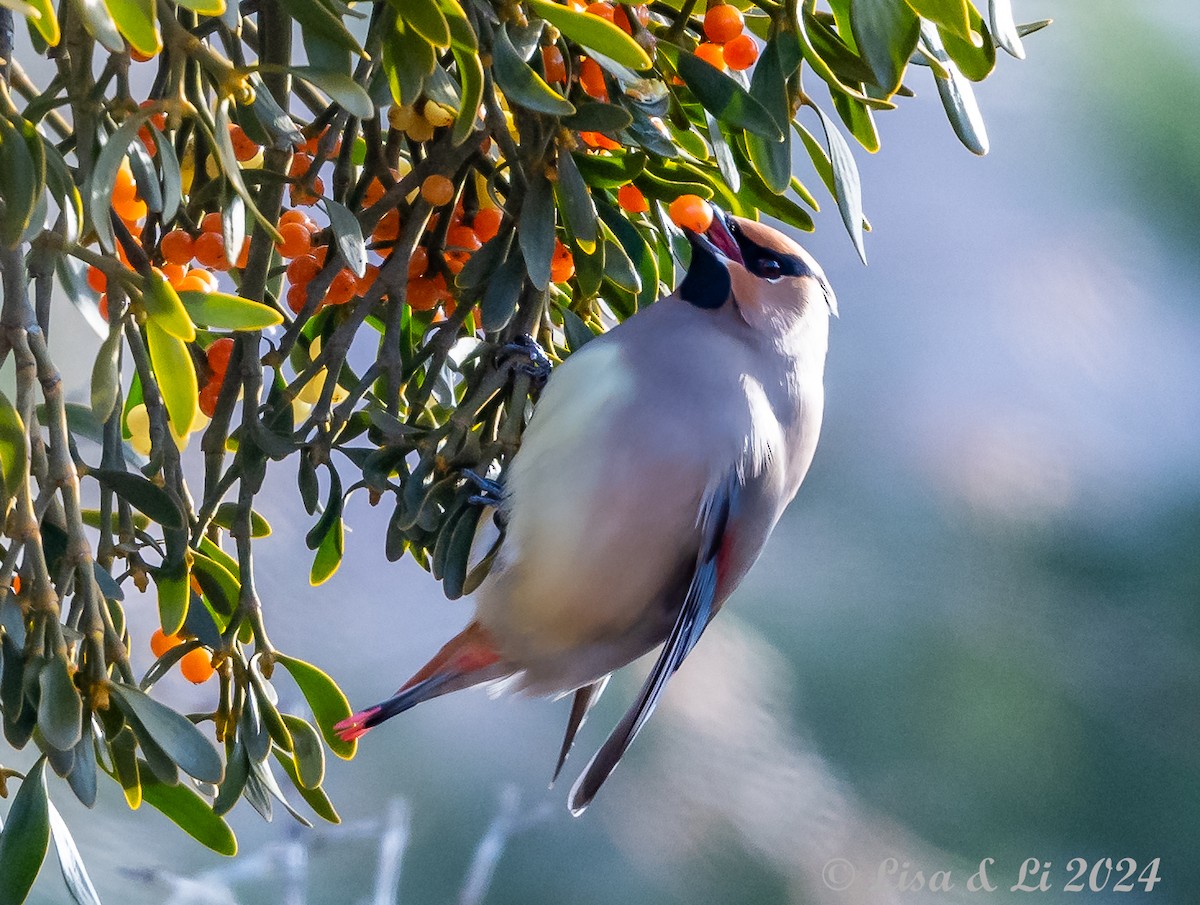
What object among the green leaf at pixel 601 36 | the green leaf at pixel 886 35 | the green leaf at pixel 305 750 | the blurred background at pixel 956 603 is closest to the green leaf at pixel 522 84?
the green leaf at pixel 601 36

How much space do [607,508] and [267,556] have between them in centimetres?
89

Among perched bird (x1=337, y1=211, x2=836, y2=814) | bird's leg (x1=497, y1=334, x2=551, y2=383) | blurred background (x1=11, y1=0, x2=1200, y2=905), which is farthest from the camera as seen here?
blurred background (x1=11, y1=0, x2=1200, y2=905)

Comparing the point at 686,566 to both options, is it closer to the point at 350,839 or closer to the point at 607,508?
the point at 607,508

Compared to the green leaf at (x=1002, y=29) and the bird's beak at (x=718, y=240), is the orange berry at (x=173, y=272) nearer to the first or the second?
the bird's beak at (x=718, y=240)

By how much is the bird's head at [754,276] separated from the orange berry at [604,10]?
0.64 feet

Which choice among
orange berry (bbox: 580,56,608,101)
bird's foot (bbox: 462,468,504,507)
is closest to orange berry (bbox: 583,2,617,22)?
orange berry (bbox: 580,56,608,101)

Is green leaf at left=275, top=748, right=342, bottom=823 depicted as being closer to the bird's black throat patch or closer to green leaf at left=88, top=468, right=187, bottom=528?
green leaf at left=88, top=468, right=187, bottom=528

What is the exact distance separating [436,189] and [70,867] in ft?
1.21

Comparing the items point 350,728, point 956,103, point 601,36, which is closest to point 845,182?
point 956,103

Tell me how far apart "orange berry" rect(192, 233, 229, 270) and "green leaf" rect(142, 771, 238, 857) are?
0.26 meters

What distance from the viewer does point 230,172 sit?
0.54m

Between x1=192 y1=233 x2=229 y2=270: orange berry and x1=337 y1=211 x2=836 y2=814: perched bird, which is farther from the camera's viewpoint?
x1=337 y1=211 x2=836 y2=814: perched bird

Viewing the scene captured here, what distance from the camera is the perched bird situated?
2.67 ft

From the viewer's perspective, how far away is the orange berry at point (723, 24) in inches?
27.0
